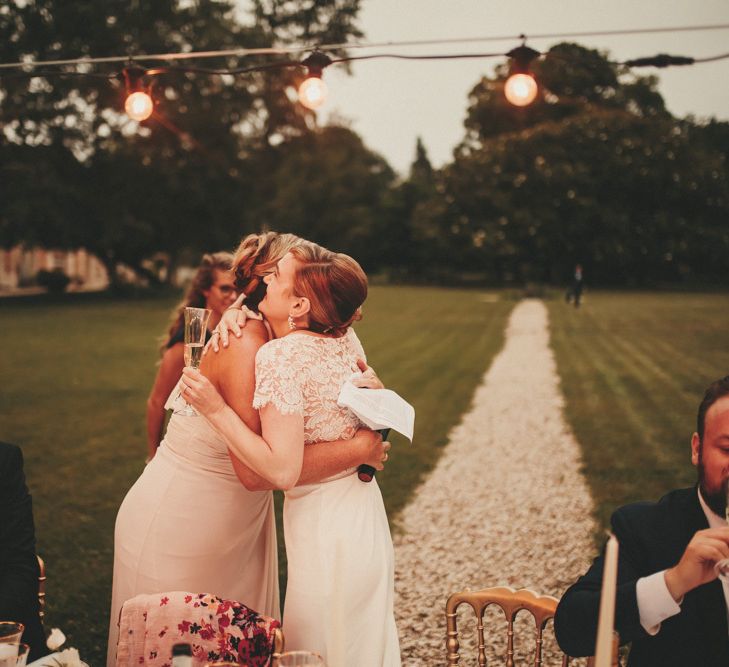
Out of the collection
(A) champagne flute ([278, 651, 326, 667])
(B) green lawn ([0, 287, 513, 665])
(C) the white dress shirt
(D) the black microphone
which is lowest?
(B) green lawn ([0, 287, 513, 665])

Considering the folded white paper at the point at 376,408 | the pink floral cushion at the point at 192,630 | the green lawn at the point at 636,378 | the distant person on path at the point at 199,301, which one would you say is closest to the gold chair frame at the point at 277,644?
the pink floral cushion at the point at 192,630

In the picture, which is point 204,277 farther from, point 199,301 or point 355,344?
point 355,344

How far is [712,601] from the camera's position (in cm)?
185

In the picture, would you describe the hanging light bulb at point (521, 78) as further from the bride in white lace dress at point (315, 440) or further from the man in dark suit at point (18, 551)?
the man in dark suit at point (18, 551)

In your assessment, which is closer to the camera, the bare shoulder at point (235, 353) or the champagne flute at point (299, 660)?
the champagne flute at point (299, 660)

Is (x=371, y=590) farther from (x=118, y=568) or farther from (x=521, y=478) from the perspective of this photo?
(x=521, y=478)

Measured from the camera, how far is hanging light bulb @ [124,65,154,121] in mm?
4562

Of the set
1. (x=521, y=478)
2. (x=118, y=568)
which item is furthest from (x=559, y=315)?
(x=118, y=568)

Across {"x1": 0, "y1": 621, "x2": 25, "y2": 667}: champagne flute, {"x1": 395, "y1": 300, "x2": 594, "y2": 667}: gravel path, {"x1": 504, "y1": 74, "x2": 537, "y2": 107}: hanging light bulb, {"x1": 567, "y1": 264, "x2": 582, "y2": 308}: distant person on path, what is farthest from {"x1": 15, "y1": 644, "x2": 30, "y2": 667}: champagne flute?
{"x1": 567, "y1": 264, "x2": 582, "y2": 308}: distant person on path

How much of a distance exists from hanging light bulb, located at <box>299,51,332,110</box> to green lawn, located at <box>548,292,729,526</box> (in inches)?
167

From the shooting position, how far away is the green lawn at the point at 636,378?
7352 mm

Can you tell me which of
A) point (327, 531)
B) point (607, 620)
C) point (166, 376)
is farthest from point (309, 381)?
point (166, 376)

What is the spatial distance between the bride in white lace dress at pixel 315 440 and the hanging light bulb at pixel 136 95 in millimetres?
3026

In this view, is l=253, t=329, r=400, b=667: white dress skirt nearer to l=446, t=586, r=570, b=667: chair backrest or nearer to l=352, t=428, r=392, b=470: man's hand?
l=352, t=428, r=392, b=470: man's hand
